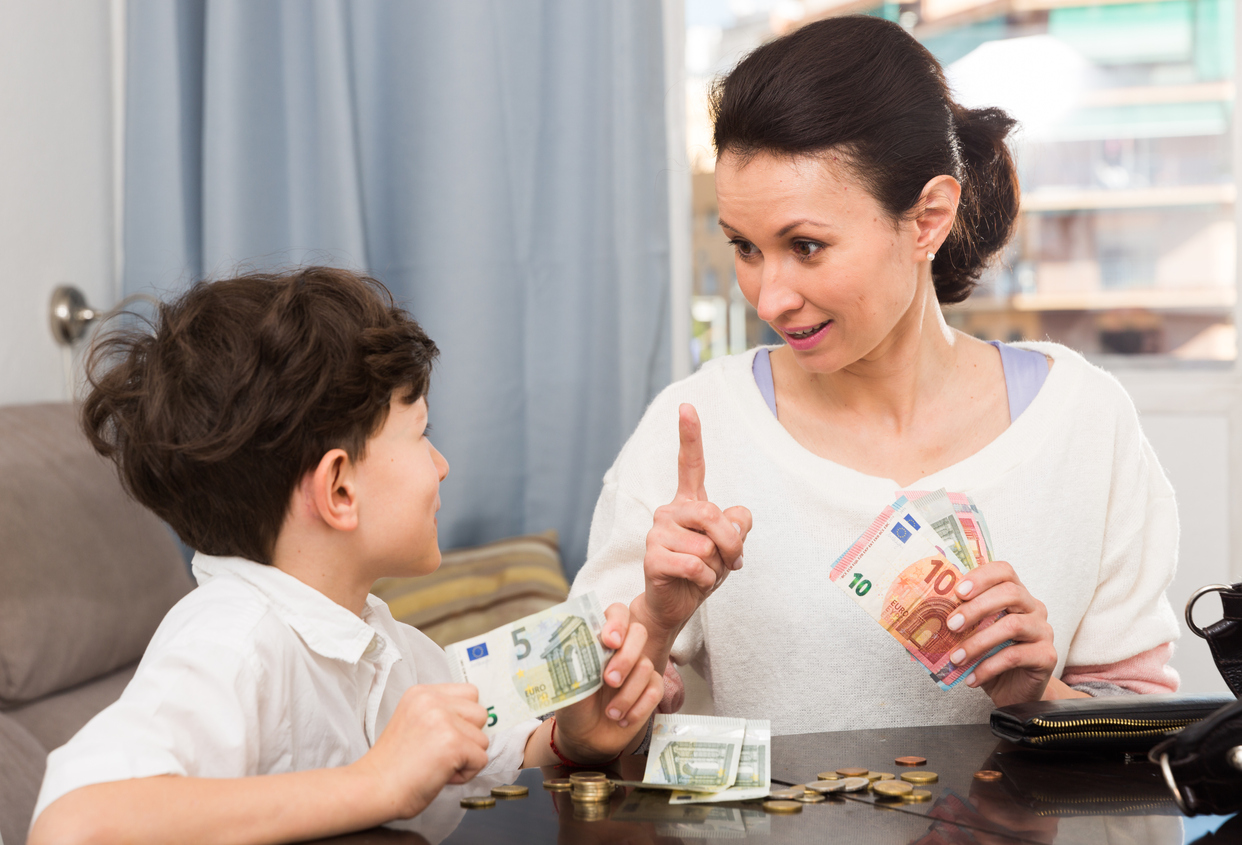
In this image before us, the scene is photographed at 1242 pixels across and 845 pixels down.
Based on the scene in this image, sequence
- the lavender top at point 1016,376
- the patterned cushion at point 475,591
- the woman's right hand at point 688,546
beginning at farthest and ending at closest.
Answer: the patterned cushion at point 475,591, the lavender top at point 1016,376, the woman's right hand at point 688,546

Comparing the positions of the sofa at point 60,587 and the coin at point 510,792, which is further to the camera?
the sofa at point 60,587

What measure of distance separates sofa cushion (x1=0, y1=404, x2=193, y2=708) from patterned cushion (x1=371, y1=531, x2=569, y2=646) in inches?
16.8

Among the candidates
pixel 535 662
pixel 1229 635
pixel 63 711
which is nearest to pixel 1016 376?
pixel 1229 635

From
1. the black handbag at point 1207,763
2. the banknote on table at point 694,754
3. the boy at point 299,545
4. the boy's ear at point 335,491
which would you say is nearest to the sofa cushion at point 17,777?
the boy at point 299,545

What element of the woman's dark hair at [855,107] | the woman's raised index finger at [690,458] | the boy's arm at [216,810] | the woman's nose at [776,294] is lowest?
the boy's arm at [216,810]

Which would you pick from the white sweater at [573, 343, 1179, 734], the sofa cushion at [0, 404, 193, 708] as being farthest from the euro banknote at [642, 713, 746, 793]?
the sofa cushion at [0, 404, 193, 708]

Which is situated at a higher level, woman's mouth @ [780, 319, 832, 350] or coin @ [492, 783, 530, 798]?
woman's mouth @ [780, 319, 832, 350]

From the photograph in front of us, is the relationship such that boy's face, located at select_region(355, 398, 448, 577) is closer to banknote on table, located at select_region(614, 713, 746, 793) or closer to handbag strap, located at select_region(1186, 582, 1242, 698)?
banknote on table, located at select_region(614, 713, 746, 793)

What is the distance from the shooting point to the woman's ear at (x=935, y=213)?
1.44 metres

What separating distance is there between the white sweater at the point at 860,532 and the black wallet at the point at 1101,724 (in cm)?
42

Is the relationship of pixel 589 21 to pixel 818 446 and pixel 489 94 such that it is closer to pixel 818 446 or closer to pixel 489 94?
pixel 489 94

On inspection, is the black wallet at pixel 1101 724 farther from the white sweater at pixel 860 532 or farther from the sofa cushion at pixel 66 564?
the sofa cushion at pixel 66 564

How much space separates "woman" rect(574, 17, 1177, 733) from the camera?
1378 mm

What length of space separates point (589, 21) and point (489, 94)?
1.01 ft
